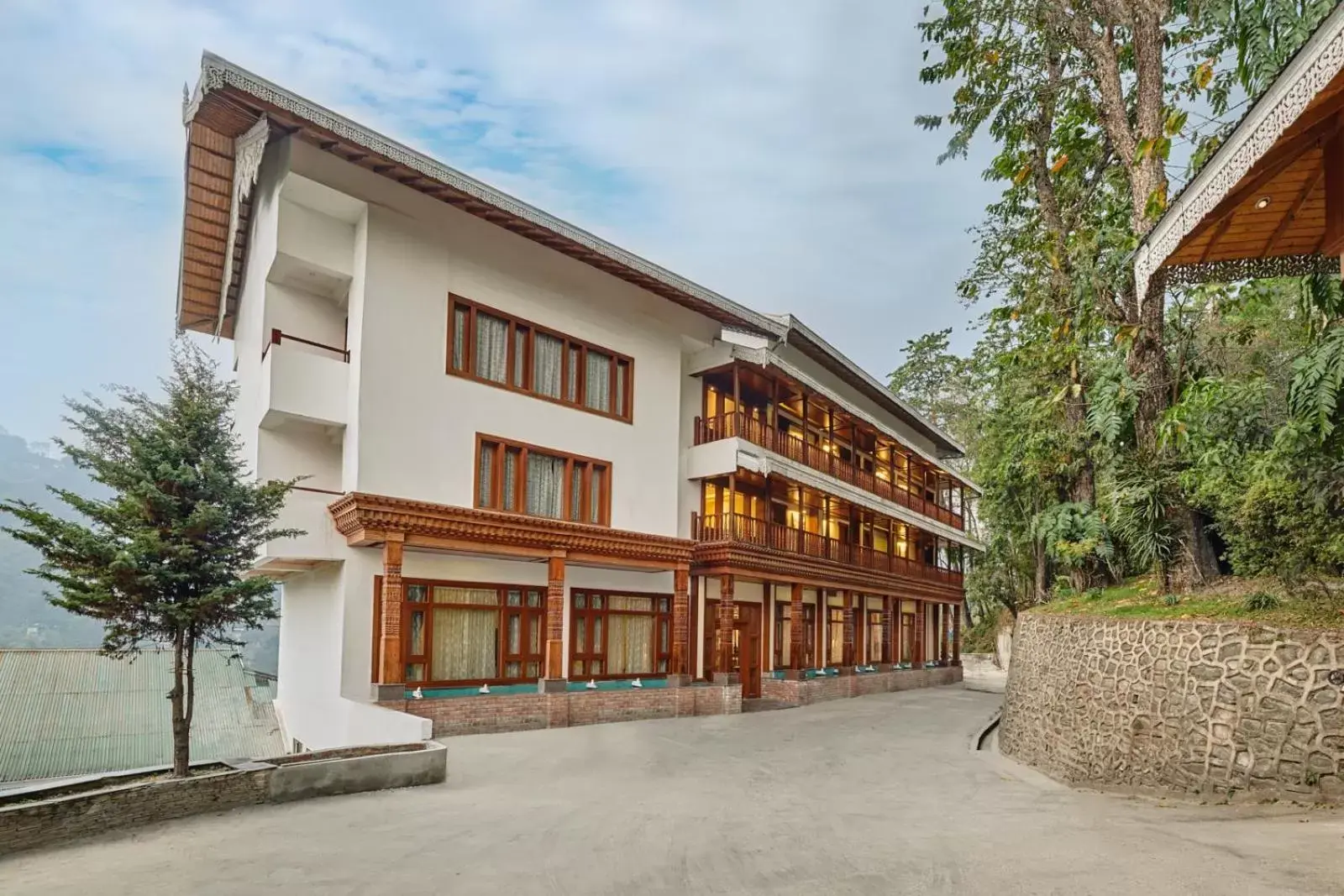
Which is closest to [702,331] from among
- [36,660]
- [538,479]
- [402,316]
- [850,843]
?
[538,479]

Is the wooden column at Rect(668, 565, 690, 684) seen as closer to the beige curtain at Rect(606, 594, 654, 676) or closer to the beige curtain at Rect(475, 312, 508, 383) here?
the beige curtain at Rect(606, 594, 654, 676)

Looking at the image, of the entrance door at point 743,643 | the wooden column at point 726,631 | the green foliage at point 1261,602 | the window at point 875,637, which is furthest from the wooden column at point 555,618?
the window at point 875,637

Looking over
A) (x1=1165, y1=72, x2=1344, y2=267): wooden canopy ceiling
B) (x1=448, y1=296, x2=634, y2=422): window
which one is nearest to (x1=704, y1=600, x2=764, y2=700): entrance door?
(x1=448, y1=296, x2=634, y2=422): window

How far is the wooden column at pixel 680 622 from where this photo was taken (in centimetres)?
1930

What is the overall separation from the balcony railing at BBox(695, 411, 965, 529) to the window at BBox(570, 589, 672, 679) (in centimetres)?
461

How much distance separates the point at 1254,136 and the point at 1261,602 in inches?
307

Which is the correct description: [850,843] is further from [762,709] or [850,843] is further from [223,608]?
[762,709]

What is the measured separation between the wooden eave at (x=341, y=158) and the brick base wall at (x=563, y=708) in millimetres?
9108

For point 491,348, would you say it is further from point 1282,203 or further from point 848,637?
point 848,637

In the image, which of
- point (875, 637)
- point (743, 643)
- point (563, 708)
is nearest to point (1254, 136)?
point (563, 708)

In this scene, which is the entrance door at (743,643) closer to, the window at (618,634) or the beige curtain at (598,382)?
the window at (618,634)

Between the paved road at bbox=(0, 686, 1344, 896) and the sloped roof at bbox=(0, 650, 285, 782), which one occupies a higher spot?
the paved road at bbox=(0, 686, 1344, 896)

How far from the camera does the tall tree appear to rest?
9430 mm

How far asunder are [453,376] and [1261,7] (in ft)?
43.9
